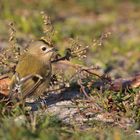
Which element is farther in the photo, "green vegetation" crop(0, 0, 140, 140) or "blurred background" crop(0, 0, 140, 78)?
"blurred background" crop(0, 0, 140, 78)

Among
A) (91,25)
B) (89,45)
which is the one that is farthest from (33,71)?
(91,25)

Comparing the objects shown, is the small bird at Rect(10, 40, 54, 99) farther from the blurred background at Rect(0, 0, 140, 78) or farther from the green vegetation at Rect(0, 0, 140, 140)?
the blurred background at Rect(0, 0, 140, 78)

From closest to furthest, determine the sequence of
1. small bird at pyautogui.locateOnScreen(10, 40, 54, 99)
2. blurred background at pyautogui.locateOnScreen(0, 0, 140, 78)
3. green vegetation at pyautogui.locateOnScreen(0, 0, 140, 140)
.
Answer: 1. green vegetation at pyautogui.locateOnScreen(0, 0, 140, 140)
2. small bird at pyautogui.locateOnScreen(10, 40, 54, 99)
3. blurred background at pyautogui.locateOnScreen(0, 0, 140, 78)

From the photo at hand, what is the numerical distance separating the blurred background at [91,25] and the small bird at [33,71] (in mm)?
2441

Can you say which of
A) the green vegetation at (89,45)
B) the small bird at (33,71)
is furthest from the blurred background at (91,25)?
the small bird at (33,71)

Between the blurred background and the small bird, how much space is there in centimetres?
244

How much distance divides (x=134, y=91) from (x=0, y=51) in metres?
1.30

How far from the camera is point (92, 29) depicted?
1089 cm

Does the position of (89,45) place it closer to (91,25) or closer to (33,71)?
(33,71)

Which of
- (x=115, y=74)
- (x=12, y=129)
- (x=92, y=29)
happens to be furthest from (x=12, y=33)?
(x=92, y=29)

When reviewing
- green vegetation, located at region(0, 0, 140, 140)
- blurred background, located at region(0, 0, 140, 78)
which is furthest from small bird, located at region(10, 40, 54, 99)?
blurred background, located at region(0, 0, 140, 78)

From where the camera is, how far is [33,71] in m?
5.44

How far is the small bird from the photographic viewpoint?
210 inches

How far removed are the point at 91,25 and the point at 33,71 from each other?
585 centimetres
